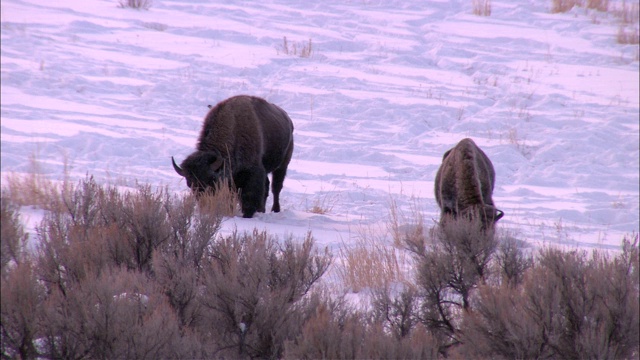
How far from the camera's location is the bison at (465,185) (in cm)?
721

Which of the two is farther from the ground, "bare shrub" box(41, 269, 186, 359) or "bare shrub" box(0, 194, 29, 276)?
"bare shrub" box(0, 194, 29, 276)

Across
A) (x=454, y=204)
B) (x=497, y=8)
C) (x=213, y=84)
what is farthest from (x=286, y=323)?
(x=497, y=8)

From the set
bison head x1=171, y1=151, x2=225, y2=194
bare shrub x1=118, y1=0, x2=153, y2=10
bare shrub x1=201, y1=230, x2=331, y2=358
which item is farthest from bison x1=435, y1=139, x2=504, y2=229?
bare shrub x1=118, y1=0, x2=153, y2=10

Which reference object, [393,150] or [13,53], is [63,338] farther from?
[13,53]

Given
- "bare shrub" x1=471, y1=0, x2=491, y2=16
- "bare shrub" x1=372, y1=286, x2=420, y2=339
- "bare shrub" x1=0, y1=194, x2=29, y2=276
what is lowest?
"bare shrub" x1=372, y1=286, x2=420, y2=339

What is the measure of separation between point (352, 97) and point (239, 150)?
8834mm

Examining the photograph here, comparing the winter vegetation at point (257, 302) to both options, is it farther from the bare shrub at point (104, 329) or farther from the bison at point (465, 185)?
the bison at point (465, 185)

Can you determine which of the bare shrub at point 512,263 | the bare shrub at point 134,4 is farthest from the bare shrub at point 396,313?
the bare shrub at point 134,4

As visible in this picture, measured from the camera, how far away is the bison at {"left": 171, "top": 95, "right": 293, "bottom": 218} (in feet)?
27.5

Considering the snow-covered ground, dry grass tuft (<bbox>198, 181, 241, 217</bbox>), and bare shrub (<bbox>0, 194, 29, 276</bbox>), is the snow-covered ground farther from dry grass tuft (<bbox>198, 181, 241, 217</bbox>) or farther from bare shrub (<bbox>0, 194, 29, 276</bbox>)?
bare shrub (<bbox>0, 194, 29, 276</bbox>)

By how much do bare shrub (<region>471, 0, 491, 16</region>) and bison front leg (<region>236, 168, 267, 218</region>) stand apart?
18320mm

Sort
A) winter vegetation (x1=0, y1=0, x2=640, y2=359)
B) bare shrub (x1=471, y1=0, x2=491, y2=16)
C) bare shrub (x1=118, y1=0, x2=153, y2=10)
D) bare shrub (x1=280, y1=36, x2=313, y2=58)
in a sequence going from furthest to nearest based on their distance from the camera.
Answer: bare shrub (x1=471, y1=0, x2=491, y2=16) → bare shrub (x1=118, y1=0, x2=153, y2=10) → bare shrub (x1=280, y1=36, x2=313, y2=58) → winter vegetation (x1=0, y1=0, x2=640, y2=359)

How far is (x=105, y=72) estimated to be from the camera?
17250 mm

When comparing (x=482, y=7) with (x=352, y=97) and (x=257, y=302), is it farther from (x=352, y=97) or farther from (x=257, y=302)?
(x=257, y=302)
